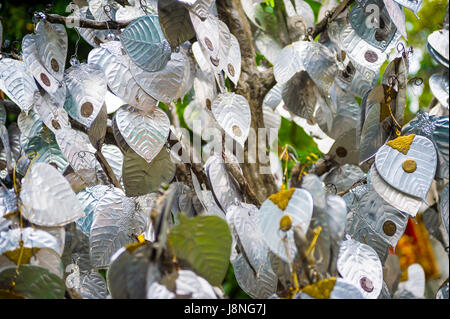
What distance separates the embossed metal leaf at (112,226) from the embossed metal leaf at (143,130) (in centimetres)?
8

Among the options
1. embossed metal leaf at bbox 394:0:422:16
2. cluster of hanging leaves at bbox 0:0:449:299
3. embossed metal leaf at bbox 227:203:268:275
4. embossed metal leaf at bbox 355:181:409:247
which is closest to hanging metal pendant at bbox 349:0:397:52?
cluster of hanging leaves at bbox 0:0:449:299

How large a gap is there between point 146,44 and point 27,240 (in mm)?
317

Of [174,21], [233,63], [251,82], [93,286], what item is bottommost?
[93,286]

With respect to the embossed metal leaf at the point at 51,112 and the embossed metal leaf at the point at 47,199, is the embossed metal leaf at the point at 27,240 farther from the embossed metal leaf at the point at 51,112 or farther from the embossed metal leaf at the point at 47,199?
the embossed metal leaf at the point at 51,112

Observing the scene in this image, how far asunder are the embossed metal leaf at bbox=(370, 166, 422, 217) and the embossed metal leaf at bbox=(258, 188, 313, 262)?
0.15 meters

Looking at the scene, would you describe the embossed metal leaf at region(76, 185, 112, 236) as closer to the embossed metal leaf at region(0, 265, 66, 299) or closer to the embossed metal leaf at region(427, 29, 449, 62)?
the embossed metal leaf at region(0, 265, 66, 299)

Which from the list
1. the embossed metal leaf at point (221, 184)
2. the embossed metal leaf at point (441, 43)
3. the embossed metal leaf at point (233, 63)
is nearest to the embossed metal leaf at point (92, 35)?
the embossed metal leaf at point (233, 63)

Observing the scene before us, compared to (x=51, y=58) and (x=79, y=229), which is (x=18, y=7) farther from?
(x=79, y=229)

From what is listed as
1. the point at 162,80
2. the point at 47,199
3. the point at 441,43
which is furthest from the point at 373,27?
the point at 47,199

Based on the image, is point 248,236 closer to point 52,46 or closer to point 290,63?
point 290,63

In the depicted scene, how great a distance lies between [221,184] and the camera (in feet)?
2.44

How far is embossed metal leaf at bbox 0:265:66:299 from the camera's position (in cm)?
54
